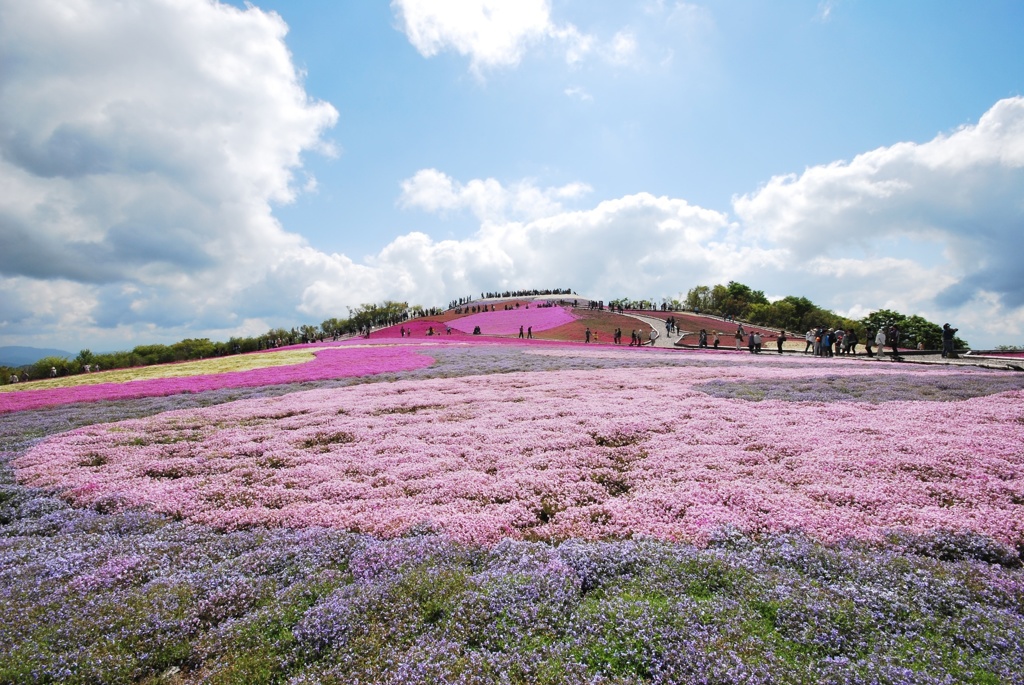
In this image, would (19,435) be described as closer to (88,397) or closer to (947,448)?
(88,397)

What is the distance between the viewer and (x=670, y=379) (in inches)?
766

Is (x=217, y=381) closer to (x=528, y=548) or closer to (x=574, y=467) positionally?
(x=574, y=467)

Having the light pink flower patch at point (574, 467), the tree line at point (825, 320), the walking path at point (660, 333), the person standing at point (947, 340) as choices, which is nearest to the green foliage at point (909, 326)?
the tree line at point (825, 320)

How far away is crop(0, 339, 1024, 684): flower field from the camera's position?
417 centimetres

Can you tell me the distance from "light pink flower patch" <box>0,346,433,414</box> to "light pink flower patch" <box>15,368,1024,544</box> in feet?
24.4

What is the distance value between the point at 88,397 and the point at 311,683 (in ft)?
74.1

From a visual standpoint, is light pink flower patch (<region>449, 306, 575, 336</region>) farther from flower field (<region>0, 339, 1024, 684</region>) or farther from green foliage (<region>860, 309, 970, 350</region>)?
flower field (<region>0, 339, 1024, 684</region>)

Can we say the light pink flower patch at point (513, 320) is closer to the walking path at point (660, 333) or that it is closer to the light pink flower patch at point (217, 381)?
the walking path at point (660, 333)

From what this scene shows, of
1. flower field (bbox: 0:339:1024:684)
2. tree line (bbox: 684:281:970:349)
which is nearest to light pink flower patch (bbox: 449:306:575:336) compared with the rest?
tree line (bbox: 684:281:970:349)

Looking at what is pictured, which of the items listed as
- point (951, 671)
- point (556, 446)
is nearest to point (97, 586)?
point (556, 446)

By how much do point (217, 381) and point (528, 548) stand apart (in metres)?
22.5

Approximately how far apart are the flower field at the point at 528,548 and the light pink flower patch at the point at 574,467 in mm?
62

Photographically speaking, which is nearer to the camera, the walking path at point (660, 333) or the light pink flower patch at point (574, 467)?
the light pink flower patch at point (574, 467)

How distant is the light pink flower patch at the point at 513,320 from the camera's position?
68312 millimetres
